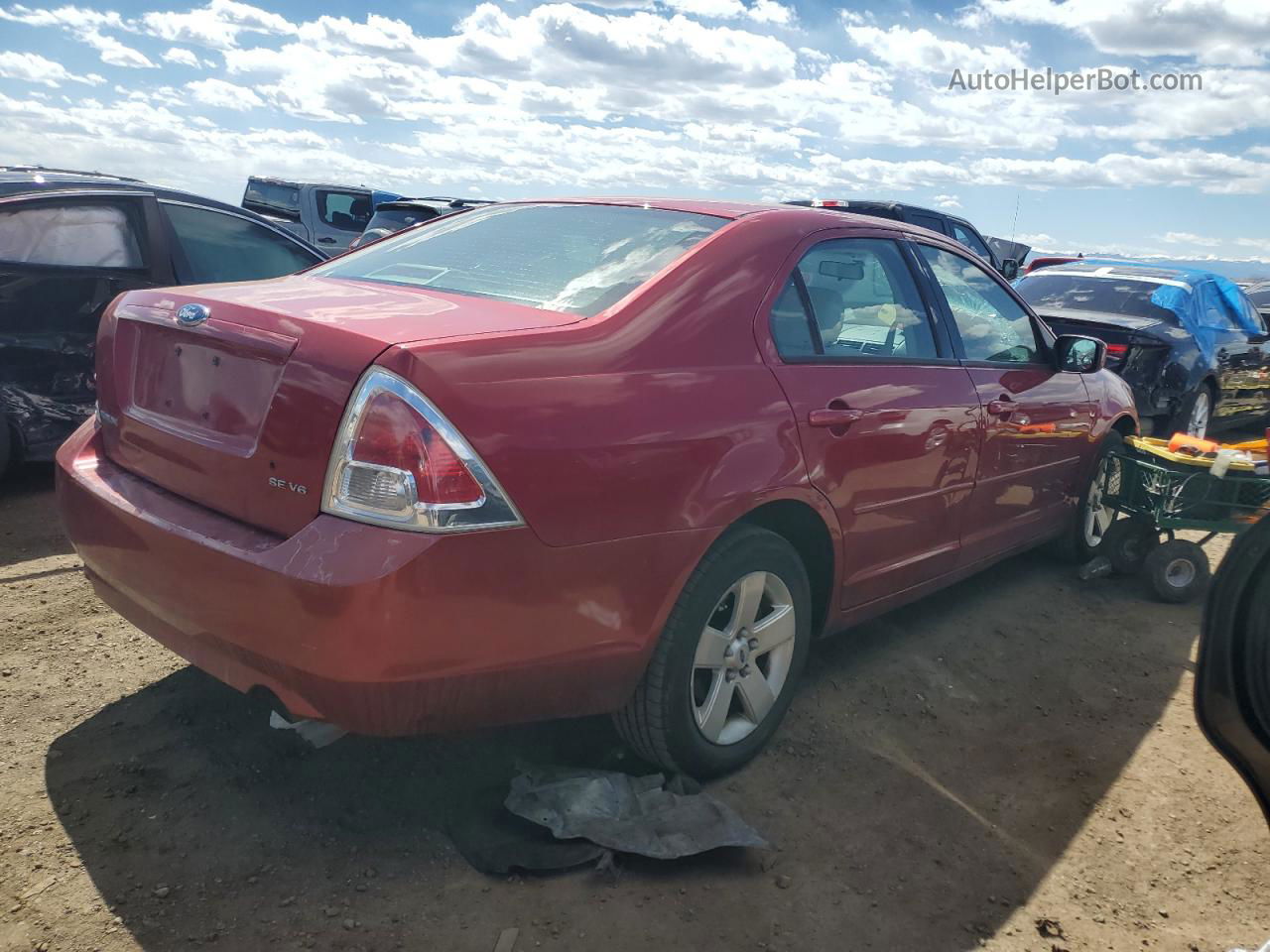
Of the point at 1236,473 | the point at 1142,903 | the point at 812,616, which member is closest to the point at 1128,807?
the point at 1142,903

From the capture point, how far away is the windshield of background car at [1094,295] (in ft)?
25.8

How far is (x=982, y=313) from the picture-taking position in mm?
4156

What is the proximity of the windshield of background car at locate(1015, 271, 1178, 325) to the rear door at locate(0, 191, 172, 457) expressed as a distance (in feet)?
20.4

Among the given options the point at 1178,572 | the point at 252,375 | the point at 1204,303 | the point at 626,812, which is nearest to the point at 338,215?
the point at 1204,303

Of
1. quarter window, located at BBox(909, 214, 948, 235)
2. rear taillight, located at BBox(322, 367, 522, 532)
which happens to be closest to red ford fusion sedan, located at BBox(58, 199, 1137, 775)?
rear taillight, located at BBox(322, 367, 522, 532)

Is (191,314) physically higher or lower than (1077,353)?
higher

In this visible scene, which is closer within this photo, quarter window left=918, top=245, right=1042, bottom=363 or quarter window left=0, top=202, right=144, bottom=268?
quarter window left=918, top=245, right=1042, bottom=363

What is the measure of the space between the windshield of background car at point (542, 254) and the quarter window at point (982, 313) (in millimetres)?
1237

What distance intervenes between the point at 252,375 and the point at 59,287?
3.59 meters

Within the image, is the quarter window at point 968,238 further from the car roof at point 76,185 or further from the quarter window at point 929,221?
the car roof at point 76,185

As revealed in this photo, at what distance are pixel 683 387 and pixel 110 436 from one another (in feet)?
5.22

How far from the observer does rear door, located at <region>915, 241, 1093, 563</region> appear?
3.94 m

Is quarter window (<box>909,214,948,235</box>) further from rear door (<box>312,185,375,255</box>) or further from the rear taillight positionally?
the rear taillight

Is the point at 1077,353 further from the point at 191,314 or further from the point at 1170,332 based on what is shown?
the point at 191,314
